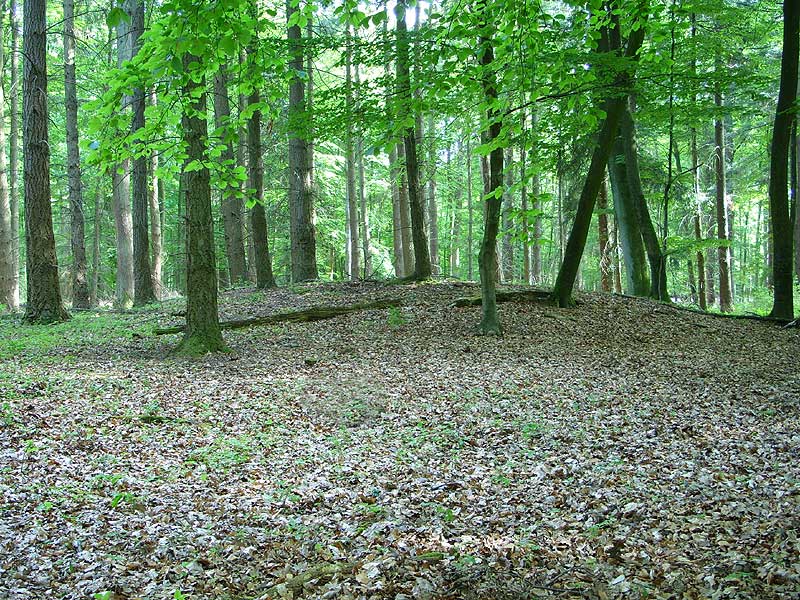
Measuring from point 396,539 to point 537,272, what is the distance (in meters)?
20.6

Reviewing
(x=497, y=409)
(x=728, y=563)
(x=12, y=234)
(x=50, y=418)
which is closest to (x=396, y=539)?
(x=728, y=563)

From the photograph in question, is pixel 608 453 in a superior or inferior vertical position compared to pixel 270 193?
inferior

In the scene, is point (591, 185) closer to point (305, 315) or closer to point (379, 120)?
point (305, 315)

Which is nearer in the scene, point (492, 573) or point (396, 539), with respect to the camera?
point (492, 573)

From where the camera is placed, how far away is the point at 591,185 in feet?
→ 39.2

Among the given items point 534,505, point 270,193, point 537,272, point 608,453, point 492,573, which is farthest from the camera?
point 537,272

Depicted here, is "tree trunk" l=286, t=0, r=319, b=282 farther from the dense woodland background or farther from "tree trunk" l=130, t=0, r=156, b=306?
"tree trunk" l=130, t=0, r=156, b=306

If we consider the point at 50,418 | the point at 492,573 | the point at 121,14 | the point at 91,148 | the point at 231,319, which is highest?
the point at 121,14

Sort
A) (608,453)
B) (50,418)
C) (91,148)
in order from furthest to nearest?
(50,418)
(608,453)
(91,148)

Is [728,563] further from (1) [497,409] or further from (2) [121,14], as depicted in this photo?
(2) [121,14]

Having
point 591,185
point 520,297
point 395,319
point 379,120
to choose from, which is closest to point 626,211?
point 591,185

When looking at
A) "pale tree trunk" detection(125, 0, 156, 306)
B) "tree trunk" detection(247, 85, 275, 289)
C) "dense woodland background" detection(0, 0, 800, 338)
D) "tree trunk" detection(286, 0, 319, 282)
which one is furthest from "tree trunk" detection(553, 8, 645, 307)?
"pale tree trunk" detection(125, 0, 156, 306)

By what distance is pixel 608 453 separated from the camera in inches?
216

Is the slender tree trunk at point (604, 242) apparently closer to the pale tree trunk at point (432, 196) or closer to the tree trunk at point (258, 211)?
the pale tree trunk at point (432, 196)
